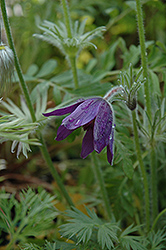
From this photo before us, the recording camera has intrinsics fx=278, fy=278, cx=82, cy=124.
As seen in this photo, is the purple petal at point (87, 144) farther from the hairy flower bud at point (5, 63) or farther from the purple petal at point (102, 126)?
the hairy flower bud at point (5, 63)

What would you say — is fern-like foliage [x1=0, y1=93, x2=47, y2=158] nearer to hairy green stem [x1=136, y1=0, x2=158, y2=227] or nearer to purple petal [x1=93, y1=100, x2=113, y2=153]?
purple petal [x1=93, y1=100, x2=113, y2=153]

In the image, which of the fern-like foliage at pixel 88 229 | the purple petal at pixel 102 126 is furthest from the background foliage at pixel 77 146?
the purple petal at pixel 102 126

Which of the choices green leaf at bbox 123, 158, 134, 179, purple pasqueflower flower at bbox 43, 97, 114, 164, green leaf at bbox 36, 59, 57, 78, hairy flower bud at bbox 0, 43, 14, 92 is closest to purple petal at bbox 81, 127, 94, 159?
purple pasqueflower flower at bbox 43, 97, 114, 164

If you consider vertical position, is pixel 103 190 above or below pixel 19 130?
below

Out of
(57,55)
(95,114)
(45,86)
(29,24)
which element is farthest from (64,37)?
(57,55)

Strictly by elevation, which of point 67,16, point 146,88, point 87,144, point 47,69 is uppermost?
point 67,16

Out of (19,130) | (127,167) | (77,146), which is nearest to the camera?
(19,130)

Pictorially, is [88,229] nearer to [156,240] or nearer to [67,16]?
[156,240]

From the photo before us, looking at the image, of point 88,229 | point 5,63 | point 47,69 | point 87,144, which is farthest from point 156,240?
point 47,69
